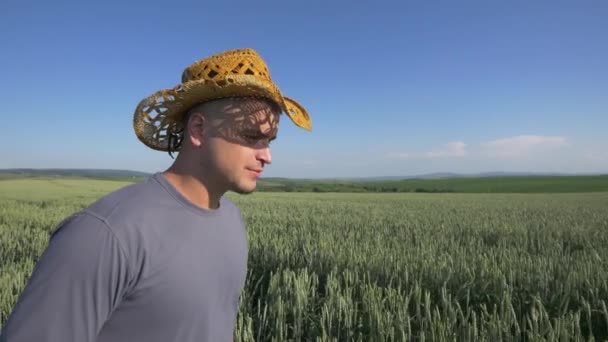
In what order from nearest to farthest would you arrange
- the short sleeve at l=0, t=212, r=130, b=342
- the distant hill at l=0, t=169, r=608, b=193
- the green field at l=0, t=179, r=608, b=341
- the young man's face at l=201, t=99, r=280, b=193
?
the short sleeve at l=0, t=212, r=130, b=342 < the young man's face at l=201, t=99, r=280, b=193 < the green field at l=0, t=179, r=608, b=341 < the distant hill at l=0, t=169, r=608, b=193

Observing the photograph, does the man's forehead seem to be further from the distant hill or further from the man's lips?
the distant hill

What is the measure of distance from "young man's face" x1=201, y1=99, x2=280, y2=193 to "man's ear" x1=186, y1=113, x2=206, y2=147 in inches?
0.7

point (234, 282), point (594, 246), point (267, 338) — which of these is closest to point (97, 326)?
point (234, 282)

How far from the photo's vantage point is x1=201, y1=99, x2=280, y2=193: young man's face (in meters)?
1.39

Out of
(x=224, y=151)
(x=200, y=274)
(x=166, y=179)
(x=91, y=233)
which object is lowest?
(x=200, y=274)

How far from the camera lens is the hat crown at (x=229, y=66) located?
1.48m

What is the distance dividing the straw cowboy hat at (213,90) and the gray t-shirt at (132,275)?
329mm

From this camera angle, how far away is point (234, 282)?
1.66 meters

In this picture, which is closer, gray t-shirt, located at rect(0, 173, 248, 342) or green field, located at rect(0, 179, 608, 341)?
gray t-shirt, located at rect(0, 173, 248, 342)

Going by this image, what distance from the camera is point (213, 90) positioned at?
1.42 metres

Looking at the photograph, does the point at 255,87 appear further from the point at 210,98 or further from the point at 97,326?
the point at 97,326

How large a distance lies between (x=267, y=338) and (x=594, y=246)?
6430mm

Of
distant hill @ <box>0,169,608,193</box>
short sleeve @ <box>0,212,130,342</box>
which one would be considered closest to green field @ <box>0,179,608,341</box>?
short sleeve @ <box>0,212,130,342</box>

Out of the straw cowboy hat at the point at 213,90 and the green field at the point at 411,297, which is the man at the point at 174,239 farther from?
the green field at the point at 411,297
